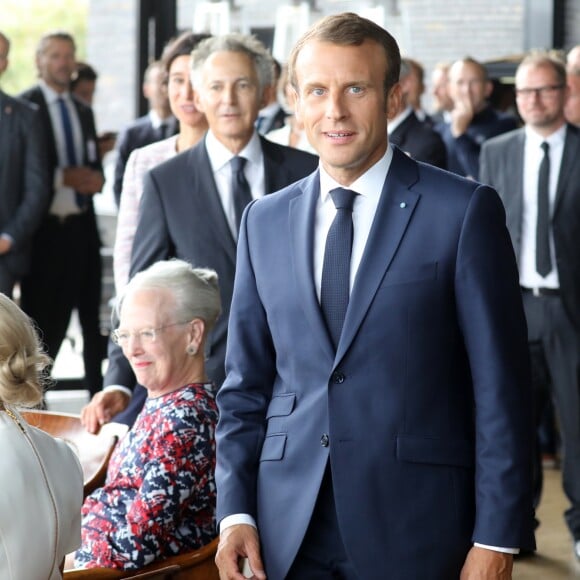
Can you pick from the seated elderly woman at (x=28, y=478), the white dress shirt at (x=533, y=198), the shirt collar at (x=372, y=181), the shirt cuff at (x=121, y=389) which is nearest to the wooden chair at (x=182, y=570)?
the seated elderly woman at (x=28, y=478)

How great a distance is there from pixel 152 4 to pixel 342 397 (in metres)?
6.82

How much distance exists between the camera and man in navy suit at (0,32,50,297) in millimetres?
6316

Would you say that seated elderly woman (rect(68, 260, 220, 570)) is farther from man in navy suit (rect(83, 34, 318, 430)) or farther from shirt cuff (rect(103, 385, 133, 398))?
shirt cuff (rect(103, 385, 133, 398))

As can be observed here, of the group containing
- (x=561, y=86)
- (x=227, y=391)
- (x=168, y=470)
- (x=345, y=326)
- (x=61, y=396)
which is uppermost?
(x=561, y=86)

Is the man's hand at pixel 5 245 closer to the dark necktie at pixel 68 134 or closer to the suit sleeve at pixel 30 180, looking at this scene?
the suit sleeve at pixel 30 180

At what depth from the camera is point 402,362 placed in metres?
2.00

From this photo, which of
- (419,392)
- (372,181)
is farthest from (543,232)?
(419,392)

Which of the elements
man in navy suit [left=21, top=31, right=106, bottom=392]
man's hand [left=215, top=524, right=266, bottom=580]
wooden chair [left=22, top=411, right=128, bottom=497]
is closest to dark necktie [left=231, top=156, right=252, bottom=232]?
wooden chair [left=22, top=411, right=128, bottom=497]

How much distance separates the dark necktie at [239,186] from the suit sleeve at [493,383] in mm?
1603

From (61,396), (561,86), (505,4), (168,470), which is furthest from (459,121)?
(168,470)

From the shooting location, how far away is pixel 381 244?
6.65ft

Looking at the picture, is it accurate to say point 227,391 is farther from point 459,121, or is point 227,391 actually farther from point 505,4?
point 505,4

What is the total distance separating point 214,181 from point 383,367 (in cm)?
164

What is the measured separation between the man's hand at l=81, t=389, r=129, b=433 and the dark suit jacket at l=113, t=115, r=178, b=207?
144 inches
